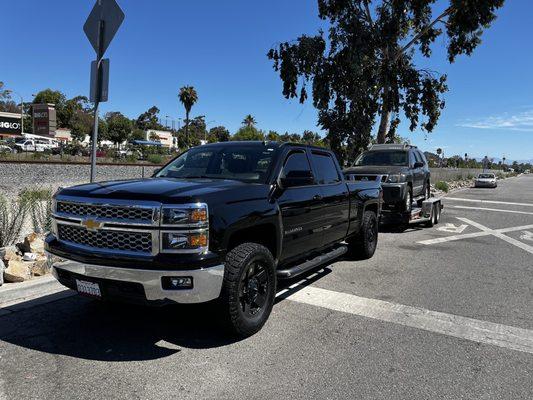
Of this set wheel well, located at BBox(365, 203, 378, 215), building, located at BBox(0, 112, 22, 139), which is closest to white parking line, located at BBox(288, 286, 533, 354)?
wheel well, located at BBox(365, 203, 378, 215)

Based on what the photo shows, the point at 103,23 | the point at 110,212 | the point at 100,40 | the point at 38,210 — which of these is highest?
the point at 103,23

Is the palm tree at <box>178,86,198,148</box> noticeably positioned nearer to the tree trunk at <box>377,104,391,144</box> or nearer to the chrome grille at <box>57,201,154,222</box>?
the tree trunk at <box>377,104,391,144</box>

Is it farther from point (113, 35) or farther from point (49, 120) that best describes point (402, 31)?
point (49, 120)

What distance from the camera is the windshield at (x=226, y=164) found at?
16.2 feet

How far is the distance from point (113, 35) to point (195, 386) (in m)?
4.64

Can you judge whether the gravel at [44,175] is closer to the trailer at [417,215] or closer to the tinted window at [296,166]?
the tinted window at [296,166]

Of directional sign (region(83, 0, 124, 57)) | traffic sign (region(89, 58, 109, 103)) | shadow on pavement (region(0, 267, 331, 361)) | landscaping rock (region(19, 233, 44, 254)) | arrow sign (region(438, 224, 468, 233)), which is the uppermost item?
directional sign (region(83, 0, 124, 57))

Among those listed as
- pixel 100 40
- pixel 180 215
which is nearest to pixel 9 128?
pixel 100 40

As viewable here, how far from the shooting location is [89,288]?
3885mm

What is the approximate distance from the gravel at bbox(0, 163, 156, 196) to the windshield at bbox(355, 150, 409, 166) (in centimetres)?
859

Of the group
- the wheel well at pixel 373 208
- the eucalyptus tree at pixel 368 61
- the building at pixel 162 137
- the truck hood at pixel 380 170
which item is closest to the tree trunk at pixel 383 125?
the eucalyptus tree at pixel 368 61

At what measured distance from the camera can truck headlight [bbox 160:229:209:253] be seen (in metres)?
3.64

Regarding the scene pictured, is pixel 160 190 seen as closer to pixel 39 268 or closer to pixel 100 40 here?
pixel 39 268

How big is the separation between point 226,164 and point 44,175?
10216 mm
